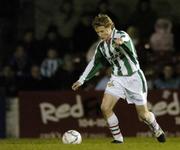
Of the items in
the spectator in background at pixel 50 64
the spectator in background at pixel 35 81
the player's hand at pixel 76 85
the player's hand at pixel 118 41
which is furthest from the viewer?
the spectator in background at pixel 50 64

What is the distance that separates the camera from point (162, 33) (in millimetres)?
18766

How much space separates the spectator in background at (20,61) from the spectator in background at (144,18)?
2.84 metres

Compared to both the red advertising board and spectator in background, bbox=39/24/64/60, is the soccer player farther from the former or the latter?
spectator in background, bbox=39/24/64/60

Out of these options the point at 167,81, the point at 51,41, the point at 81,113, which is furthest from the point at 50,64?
the point at 167,81

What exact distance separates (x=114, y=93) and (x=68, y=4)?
8.13m

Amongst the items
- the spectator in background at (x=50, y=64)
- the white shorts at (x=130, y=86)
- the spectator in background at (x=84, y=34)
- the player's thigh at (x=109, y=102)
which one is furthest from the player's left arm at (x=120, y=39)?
the spectator in background at (x=84, y=34)

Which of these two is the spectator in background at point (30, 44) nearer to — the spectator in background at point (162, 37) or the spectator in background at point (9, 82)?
the spectator in background at point (9, 82)

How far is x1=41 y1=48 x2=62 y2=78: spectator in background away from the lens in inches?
747

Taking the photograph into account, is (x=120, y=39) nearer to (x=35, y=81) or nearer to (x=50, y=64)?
(x=35, y=81)

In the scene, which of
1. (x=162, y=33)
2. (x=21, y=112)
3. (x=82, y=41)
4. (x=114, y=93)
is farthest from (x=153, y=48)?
(x=114, y=93)

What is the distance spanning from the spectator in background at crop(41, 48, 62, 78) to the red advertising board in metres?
1.05

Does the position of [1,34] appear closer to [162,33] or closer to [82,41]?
[82,41]

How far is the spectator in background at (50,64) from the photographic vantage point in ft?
62.3

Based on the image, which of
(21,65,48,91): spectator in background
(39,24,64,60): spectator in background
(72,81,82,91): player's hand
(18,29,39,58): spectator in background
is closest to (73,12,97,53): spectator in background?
(39,24,64,60): spectator in background
